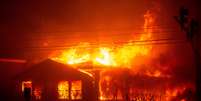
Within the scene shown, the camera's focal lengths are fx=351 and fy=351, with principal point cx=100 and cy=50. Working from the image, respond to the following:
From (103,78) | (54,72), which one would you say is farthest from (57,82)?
(103,78)

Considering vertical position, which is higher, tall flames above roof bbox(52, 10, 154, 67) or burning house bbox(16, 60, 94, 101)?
tall flames above roof bbox(52, 10, 154, 67)

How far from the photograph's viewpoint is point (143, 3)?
161ft

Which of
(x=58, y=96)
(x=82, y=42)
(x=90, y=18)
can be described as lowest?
(x=58, y=96)

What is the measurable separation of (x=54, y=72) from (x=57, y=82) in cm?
87

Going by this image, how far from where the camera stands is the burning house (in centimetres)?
2862

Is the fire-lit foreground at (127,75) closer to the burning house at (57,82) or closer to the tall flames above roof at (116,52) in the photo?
the tall flames above roof at (116,52)

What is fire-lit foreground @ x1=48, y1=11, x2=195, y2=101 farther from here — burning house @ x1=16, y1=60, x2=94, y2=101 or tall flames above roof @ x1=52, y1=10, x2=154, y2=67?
burning house @ x1=16, y1=60, x2=94, y2=101

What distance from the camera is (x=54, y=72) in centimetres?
2912

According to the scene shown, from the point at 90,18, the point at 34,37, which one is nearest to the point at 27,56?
the point at 34,37

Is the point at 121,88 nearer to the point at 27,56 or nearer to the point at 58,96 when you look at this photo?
the point at 58,96

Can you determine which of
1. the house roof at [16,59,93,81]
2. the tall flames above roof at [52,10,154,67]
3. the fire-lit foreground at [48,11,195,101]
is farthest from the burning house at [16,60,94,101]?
the tall flames above roof at [52,10,154,67]

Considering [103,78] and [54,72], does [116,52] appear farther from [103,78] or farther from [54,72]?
[54,72]

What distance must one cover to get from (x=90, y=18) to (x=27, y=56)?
11.1 metres

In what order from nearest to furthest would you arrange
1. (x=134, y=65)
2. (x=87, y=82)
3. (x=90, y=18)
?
(x=87, y=82), (x=134, y=65), (x=90, y=18)
